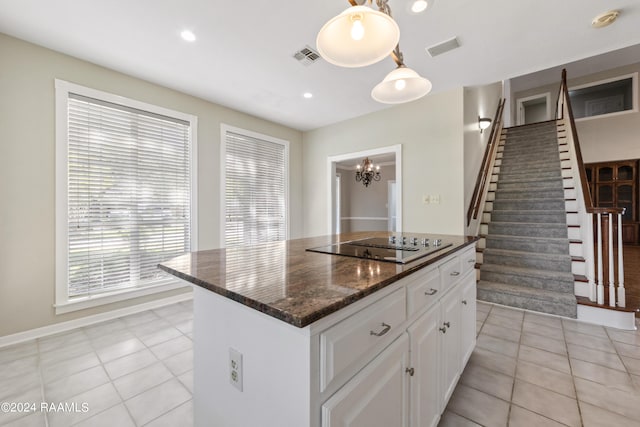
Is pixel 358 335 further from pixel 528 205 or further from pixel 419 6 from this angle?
pixel 528 205

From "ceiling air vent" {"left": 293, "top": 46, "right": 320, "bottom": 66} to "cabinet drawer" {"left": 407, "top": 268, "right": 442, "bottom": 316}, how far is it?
2382mm

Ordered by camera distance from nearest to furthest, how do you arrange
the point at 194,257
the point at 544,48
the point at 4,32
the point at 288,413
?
the point at 288,413, the point at 194,257, the point at 4,32, the point at 544,48

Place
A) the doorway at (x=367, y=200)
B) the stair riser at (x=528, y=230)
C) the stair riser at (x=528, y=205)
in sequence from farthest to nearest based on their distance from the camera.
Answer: the doorway at (x=367, y=200), the stair riser at (x=528, y=205), the stair riser at (x=528, y=230)

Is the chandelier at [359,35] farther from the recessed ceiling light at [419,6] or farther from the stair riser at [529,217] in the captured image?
the stair riser at [529,217]

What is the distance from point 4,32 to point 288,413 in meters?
3.80

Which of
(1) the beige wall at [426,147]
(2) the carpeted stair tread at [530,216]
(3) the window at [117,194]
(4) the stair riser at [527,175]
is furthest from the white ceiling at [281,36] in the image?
(4) the stair riser at [527,175]

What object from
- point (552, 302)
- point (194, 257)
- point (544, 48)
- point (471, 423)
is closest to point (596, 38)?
point (544, 48)

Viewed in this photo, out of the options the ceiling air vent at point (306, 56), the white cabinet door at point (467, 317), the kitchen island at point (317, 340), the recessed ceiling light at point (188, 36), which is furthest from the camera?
the ceiling air vent at point (306, 56)

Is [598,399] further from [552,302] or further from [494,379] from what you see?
[552,302]

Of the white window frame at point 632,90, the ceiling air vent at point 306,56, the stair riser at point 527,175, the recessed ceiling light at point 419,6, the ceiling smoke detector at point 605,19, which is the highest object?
the white window frame at point 632,90

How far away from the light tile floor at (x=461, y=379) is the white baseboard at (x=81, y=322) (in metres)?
0.10

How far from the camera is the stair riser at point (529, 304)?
2785mm

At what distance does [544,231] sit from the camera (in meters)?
3.69

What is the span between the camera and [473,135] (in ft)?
13.4
